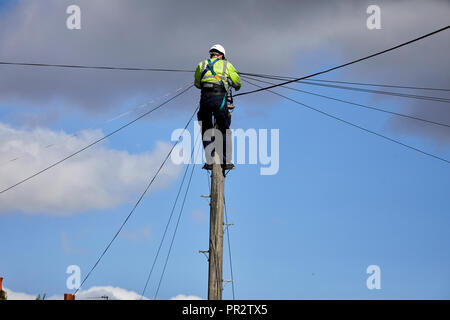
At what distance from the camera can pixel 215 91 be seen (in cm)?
1174

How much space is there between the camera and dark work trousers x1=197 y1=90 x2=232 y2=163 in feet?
37.9

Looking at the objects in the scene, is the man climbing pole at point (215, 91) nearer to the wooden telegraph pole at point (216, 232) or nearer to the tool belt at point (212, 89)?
the tool belt at point (212, 89)

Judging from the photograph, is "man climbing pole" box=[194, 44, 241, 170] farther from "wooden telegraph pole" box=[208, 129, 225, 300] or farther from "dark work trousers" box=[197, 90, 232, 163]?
"wooden telegraph pole" box=[208, 129, 225, 300]

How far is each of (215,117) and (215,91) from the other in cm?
46

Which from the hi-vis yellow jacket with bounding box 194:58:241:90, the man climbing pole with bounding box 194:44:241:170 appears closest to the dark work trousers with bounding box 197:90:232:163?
the man climbing pole with bounding box 194:44:241:170

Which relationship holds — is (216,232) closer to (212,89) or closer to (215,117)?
(215,117)

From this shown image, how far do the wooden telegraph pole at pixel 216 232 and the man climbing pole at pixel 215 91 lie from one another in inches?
16.0

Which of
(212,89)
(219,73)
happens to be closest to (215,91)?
(212,89)

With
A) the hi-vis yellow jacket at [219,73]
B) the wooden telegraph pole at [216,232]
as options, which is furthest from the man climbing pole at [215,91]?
the wooden telegraph pole at [216,232]
